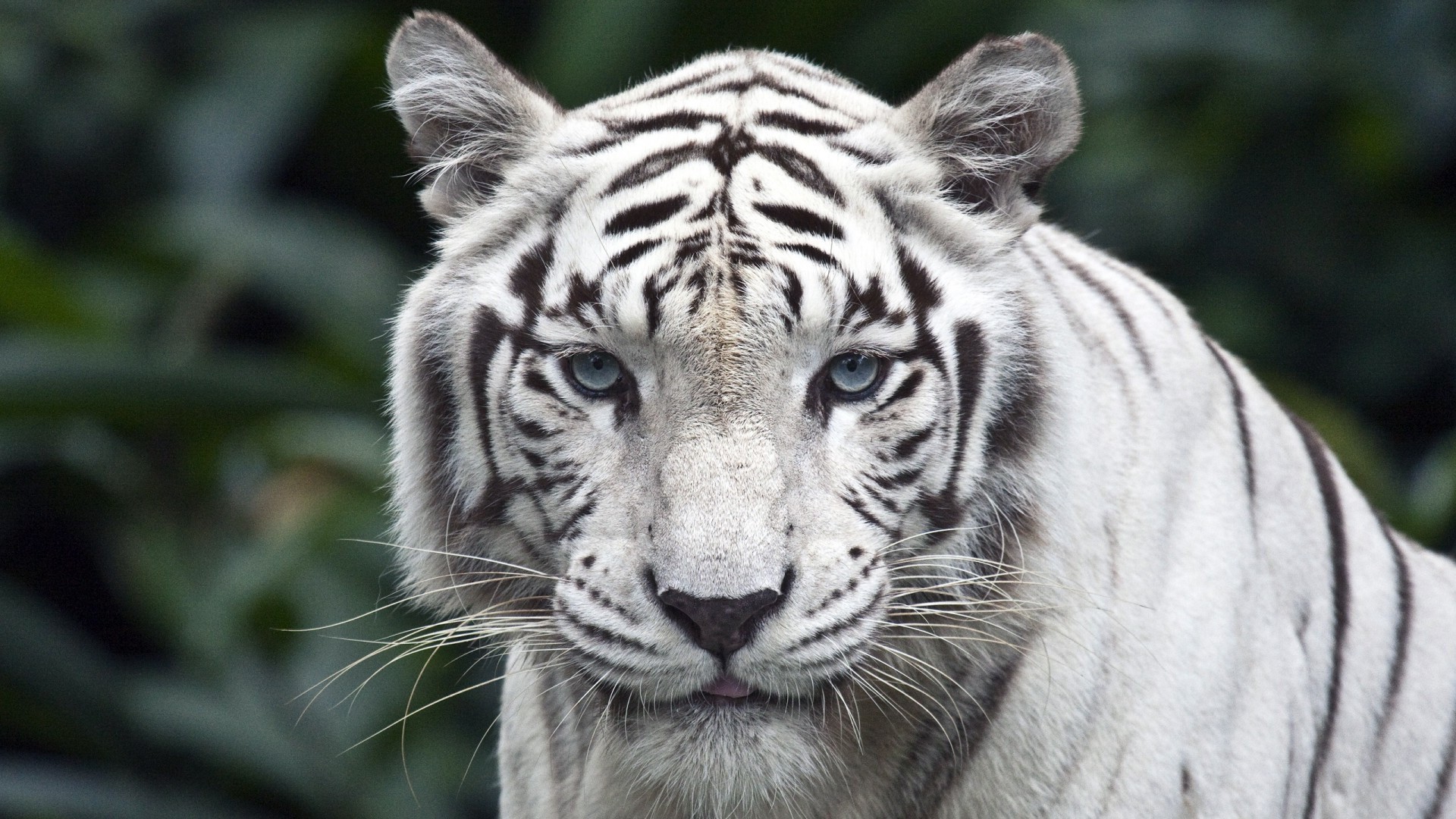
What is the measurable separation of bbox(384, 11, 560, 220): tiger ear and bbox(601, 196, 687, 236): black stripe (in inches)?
8.2

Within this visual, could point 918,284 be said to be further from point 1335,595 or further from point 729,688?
point 1335,595

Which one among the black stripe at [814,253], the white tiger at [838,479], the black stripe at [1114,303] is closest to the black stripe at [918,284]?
the white tiger at [838,479]

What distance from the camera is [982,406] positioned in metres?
1.83

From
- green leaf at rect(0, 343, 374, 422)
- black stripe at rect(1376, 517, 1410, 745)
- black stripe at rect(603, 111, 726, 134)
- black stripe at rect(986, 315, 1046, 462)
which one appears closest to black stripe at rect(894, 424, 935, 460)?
black stripe at rect(986, 315, 1046, 462)

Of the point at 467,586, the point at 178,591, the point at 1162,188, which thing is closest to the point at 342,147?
the point at 178,591

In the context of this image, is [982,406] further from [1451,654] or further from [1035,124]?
[1451,654]

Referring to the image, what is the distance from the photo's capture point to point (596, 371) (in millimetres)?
1752

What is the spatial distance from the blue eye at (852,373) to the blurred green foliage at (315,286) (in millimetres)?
2368

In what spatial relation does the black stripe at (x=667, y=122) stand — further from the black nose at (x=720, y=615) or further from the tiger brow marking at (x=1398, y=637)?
the tiger brow marking at (x=1398, y=637)

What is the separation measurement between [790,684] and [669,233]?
53cm

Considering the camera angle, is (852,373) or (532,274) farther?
(532,274)

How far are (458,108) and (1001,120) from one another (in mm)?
686

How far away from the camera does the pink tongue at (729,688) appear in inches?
65.5

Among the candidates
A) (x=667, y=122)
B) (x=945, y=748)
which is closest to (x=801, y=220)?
(x=667, y=122)
